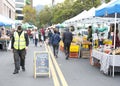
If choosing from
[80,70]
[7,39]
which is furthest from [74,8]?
[80,70]

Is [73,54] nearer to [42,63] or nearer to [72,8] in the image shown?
[42,63]

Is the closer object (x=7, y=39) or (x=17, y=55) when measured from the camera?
(x=17, y=55)

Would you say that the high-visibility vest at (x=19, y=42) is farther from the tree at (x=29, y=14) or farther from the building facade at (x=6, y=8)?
the tree at (x=29, y=14)

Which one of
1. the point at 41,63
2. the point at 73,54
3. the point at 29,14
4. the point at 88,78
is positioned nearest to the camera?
the point at 88,78

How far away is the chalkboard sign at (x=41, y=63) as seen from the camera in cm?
1245

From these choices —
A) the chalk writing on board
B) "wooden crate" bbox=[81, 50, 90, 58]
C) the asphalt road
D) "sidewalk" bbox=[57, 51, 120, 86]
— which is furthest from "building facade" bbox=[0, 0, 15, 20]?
the chalk writing on board

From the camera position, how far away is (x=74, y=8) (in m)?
69.8

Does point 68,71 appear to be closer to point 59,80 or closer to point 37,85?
point 59,80

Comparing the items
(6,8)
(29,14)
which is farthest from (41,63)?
(29,14)

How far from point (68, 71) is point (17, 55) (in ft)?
7.39

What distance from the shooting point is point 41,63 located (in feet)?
41.0

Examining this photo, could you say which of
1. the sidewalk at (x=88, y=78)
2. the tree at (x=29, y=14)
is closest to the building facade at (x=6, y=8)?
the tree at (x=29, y=14)

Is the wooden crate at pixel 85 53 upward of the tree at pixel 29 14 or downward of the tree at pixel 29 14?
downward

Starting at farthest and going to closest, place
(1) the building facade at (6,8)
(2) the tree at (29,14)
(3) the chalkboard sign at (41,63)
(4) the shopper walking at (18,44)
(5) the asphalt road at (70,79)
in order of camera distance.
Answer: (2) the tree at (29,14) → (1) the building facade at (6,8) → (4) the shopper walking at (18,44) → (3) the chalkboard sign at (41,63) → (5) the asphalt road at (70,79)
